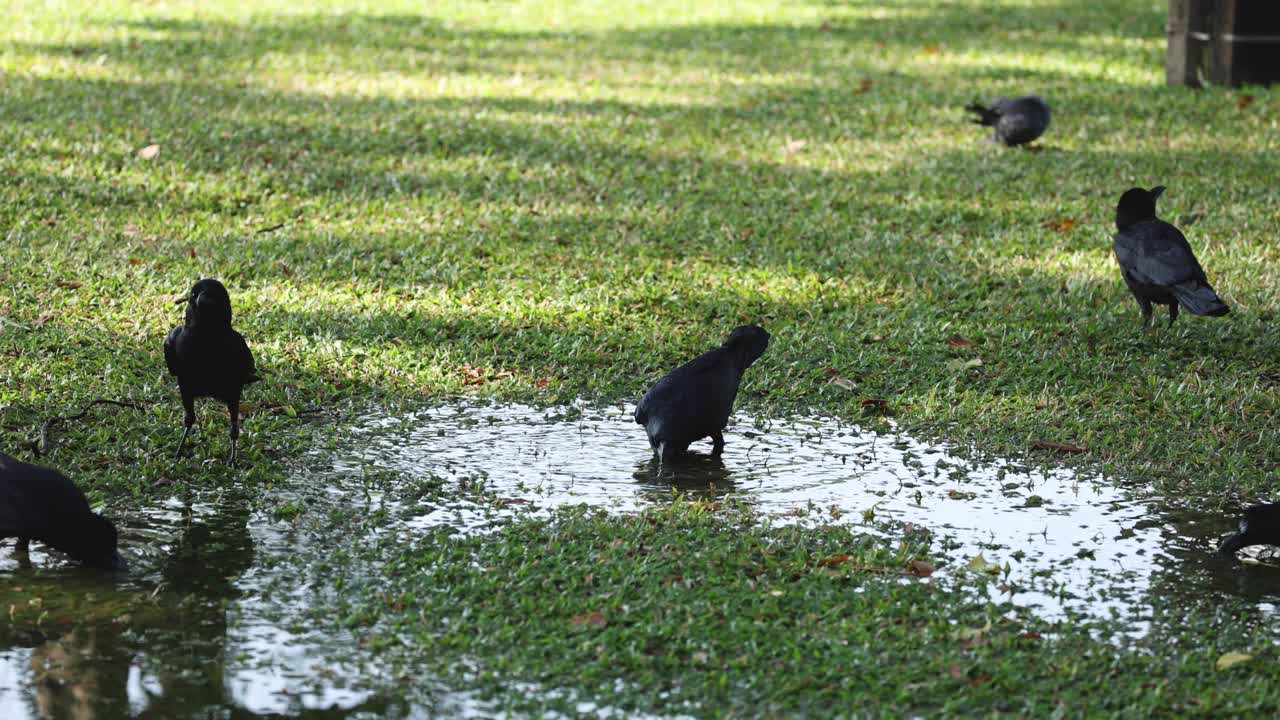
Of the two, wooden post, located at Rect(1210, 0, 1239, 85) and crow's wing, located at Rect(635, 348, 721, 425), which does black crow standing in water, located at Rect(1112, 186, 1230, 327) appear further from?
wooden post, located at Rect(1210, 0, 1239, 85)

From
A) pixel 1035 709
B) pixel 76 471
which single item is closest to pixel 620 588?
pixel 1035 709

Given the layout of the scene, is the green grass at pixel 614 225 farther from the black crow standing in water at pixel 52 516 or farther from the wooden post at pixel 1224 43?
the black crow standing in water at pixel 52 516

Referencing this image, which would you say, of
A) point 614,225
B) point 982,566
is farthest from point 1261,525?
point 614,225

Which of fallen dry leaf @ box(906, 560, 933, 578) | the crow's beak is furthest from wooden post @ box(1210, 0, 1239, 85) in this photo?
fallen dry leaf @ box(906, 560, 933, 578)

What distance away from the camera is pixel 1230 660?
4.36 meters

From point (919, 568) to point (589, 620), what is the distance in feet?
3.95

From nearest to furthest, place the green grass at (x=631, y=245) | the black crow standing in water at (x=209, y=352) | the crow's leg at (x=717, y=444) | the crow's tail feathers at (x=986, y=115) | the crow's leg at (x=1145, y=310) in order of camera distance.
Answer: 1. the black crow standing in water at (x=209, y=352)
2. the crow's leg at (x=717, y=444)
3. the green grass at (x=631, y=245)
4. the crow's leg at (x=1145, y=310)
5. the crow's tail feathers at (x=986, y=115)

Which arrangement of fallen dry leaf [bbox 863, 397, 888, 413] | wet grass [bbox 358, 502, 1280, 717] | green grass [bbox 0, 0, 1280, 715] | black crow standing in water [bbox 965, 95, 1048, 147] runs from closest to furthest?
wet grass [bbox 358, 502, 1280, 717]
green grass [bbox 0, 0, 1280, 715]
fallen dry leaf [bbox 863, 397, 888, 413]
black crow standing in water [bbox 965, 95, 1048, 147]

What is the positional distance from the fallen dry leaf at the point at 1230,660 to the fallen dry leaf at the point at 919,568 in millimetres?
985

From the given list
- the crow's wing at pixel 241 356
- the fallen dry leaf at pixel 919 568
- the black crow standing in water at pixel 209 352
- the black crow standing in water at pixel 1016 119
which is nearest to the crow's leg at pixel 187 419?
the black crow standing in water at pixel 209 352

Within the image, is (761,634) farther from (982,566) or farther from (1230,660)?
(1230,660)

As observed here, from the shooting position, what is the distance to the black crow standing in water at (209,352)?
5.66 m

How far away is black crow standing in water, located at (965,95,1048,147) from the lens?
11656 mm

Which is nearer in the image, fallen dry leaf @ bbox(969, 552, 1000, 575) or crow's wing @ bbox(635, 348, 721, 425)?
fallen dry leaf @ bbox(969, 552, 1000, 575)
